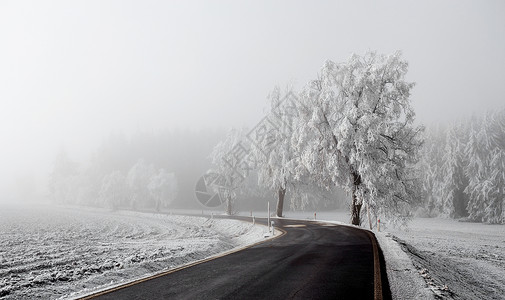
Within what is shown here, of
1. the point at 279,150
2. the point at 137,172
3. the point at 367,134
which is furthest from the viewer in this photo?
the point at 137,172

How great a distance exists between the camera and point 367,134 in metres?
22.0

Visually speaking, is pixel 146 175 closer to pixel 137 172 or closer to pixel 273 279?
pixel 137 172

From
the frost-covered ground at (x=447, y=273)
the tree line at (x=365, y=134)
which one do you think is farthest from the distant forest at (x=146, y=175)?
the frost-covered ground at (x=447, y=273)

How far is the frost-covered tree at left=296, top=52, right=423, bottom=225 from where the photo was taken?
22.0 meters

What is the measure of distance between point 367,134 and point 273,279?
55.3 ft

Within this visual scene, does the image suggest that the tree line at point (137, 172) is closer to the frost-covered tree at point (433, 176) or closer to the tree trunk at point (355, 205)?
the frost-covered tree at point (433, 176)

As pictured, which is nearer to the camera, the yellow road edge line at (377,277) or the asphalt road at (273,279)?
the yellow road edge line at (377,277)

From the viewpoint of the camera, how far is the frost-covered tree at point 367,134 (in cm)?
2198

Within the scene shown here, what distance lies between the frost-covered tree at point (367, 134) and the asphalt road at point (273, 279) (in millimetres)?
11935

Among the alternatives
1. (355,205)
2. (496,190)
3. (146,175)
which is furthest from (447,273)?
(146,175)

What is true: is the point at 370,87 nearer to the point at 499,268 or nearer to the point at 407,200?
the point at 407,200

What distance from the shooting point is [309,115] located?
26766 mm

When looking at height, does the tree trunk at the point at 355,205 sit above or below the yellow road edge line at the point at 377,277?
above

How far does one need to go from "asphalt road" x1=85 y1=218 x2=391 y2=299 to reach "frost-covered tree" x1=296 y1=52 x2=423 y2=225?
11935 mm
